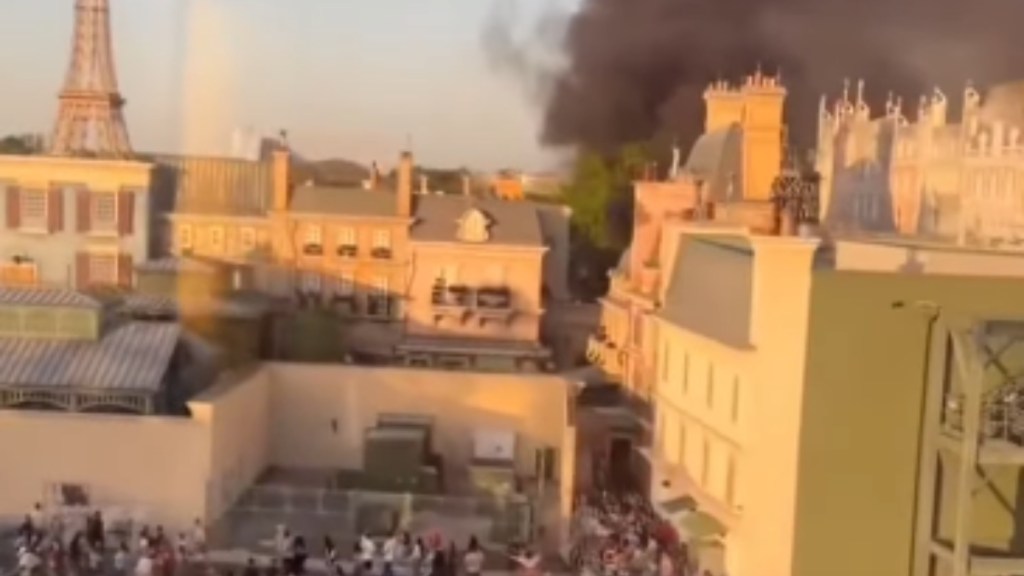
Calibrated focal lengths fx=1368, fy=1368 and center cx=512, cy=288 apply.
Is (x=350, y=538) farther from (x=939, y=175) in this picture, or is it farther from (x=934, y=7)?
(x=934, y=7)

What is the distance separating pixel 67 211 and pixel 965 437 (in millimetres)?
5044

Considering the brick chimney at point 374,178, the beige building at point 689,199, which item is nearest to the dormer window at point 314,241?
the brick chimney at point 374,178

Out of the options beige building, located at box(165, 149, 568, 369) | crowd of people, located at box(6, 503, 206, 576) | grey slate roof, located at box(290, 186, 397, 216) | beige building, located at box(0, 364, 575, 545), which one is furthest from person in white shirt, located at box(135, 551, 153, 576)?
grey slate roof, located at box(290, 186, 397, 216)

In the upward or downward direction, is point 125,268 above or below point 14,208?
below

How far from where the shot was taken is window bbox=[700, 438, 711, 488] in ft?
18.3

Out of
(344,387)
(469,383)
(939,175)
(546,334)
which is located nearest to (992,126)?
(939,175)

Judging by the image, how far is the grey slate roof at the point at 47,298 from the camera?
6.54 metres

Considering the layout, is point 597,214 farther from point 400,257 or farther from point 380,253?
point 380,253

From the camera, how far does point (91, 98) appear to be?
7.15 metres

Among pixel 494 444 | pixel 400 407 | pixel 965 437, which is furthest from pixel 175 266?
pixel 965 437

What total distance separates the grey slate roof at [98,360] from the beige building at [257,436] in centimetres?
24

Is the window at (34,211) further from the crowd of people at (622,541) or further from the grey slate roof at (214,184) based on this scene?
the crowd of people at (622,541)

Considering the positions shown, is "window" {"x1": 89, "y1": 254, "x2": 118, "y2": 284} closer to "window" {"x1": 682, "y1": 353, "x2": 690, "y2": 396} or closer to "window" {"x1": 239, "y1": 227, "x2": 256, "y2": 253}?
"window" {"x1": 239, "y1": 227, "x2": 256, "y2": 253}

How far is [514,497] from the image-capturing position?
6.11 meters
